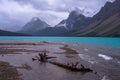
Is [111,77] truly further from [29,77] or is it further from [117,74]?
[29,77]

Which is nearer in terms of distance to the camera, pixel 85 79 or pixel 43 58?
pixel 85 79

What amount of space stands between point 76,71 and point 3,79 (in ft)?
42.2

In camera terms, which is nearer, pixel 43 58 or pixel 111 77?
pixel 111 77

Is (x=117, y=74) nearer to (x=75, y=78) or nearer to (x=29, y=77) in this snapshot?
(x=75, y=78)

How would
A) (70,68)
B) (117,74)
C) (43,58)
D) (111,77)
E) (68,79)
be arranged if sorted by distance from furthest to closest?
(43,58)
(70,68)
(117,74)
(111,77)
(68,79)

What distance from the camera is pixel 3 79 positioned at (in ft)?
94.0

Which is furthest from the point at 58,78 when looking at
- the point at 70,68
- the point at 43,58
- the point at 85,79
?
the point at 43,58

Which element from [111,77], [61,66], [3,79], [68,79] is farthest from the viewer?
[61,66]

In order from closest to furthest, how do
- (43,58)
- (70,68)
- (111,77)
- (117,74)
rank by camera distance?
(111,77) < (117,74) < (70,68) < (43,58)

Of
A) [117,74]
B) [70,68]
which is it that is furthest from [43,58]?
[117,74]

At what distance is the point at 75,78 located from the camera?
31406 mm

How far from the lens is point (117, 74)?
35.3 metres

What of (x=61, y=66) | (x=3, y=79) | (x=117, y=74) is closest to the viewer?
(x=3, y=79)

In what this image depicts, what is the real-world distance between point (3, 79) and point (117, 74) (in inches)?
663
